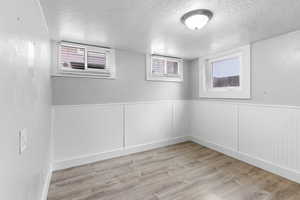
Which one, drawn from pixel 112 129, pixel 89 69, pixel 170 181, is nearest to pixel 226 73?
pixel 170 181

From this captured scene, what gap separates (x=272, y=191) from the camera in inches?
70.3

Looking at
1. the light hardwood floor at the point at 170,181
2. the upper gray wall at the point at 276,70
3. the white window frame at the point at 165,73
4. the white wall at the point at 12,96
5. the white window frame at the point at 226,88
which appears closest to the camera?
the white wall at the point at 12,96

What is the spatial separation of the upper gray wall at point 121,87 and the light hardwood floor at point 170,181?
117 cm

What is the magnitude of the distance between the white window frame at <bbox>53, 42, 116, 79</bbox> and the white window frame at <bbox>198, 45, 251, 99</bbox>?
206 centimetres

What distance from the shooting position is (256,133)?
239cm

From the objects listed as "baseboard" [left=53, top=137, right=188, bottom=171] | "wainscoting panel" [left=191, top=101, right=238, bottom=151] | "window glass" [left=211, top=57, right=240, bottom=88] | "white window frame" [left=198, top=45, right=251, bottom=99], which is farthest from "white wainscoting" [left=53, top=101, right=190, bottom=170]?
"window glass" [left=211, top=57, right=240, bottom=88]

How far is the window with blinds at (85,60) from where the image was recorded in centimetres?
239

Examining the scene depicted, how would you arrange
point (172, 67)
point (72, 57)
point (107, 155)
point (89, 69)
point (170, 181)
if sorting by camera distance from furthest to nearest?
A: point (172, 67), point (107, 155), point (89, 69), point (72, 57), point (170, 181)

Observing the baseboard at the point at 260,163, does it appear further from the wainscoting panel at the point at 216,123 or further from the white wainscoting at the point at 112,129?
the white wainscoting at the point at 112,129

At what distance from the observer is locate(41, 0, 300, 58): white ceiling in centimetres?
142

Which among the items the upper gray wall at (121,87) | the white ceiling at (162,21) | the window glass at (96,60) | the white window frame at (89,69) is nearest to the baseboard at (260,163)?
the upper gray wall at (121,87)

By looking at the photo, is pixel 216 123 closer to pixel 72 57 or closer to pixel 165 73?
pixel 165 73

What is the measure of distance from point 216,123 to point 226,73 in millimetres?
1085

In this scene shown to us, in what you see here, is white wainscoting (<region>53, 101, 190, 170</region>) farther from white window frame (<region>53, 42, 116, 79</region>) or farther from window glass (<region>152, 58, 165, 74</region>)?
window glass (<region>152, 58, 165, 74</region>)
